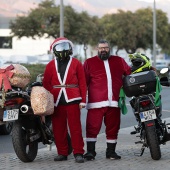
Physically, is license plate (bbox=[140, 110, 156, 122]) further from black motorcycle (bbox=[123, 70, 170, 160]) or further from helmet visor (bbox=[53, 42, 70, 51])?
helmet visor (bbox=[53, 42, 70, 51])

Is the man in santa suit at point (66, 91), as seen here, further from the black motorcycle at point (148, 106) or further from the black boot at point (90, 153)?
the black motorcycle at point (148, 106)

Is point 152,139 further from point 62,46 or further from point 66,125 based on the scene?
point 62,46

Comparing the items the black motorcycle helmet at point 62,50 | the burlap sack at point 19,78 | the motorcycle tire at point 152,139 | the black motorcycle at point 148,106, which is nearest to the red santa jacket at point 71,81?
the black motorcycle helmet at point 62,50

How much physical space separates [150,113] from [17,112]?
180 centimetres

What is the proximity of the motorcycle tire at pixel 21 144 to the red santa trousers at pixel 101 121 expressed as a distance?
0.84 m

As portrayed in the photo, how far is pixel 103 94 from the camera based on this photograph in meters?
8.80

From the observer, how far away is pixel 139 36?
2357 inches

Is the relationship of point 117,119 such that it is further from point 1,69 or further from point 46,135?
point 1,69

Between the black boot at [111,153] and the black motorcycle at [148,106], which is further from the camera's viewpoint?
the black boot at [111,153]

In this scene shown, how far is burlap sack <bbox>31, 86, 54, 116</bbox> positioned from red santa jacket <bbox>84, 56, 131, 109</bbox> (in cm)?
71

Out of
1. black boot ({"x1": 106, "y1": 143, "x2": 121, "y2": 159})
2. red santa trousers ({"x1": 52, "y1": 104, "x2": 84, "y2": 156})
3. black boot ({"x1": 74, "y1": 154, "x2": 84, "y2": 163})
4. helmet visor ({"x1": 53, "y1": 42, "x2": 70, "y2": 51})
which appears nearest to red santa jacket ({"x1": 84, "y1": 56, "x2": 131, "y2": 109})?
red santa trousers ({"x1": 52, "y1": 104, "x2": 84, "y2": 156})

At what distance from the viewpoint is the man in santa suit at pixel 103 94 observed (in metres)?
8.80

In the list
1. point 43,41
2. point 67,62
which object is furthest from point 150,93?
point 43,41

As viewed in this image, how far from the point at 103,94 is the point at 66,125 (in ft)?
2.21
